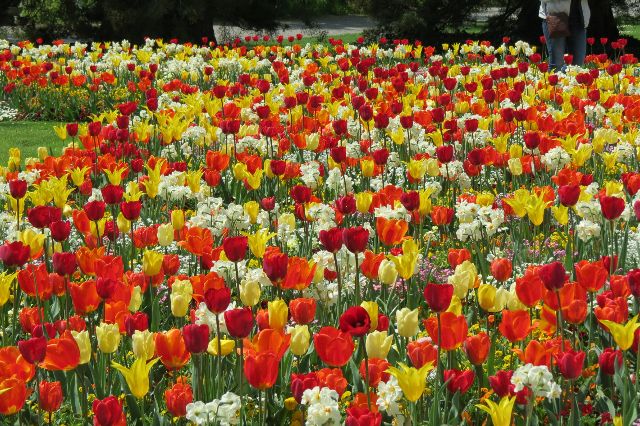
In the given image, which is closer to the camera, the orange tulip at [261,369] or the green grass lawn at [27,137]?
the orange tulip at [261,369]

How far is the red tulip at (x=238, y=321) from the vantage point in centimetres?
252

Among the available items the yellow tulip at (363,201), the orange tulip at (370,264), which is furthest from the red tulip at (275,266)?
the yellow tulip at (363,201)

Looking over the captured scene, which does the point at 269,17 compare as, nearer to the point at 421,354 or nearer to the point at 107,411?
the point at 421,354

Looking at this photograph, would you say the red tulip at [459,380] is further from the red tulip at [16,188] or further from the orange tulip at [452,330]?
the red tulip at [16,188]

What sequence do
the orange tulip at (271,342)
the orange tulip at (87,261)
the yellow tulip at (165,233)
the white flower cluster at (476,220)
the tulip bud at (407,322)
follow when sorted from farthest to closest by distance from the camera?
the white flower cluster at (476,220)
the yellow tulip at (165,233)
the orange tulip at (87,261)
the tulip bud at (407,322)
the orange tulip at (271,342)

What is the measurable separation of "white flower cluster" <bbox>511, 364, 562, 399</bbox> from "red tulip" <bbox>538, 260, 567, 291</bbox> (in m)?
0.37

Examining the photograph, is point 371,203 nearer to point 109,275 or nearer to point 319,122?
point 109,275

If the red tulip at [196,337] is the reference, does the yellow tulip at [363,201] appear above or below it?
below

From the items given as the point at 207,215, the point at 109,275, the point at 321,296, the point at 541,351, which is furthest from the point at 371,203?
the point at 541,351

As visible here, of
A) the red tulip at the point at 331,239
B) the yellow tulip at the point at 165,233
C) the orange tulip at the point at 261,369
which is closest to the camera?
the orange tulip at the point at 261,369

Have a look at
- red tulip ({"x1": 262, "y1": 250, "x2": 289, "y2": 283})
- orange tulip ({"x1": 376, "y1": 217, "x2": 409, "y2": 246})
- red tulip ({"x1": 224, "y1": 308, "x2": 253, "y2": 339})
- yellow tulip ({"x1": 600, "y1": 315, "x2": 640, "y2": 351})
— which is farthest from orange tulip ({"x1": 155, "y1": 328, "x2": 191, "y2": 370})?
orange tulip ({"x1": 376, "y1": 217, "x2": 409, "y2": 246})

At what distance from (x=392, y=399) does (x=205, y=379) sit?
752 mm

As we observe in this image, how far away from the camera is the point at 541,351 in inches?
103

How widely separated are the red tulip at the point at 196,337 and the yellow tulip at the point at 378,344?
49 cm
